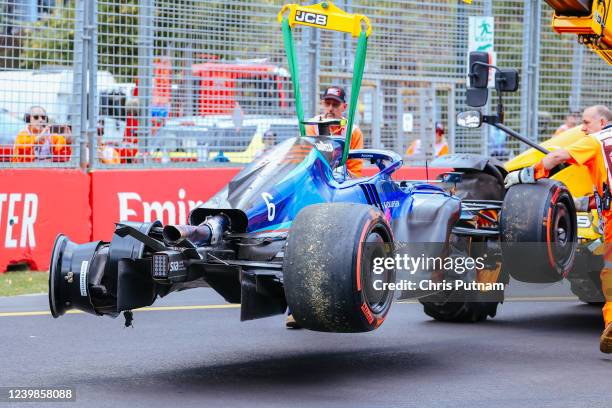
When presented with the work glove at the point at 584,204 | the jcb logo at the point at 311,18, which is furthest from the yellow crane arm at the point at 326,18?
the work glove at the point at 584,204

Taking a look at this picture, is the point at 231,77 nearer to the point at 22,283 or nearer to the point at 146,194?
the point at 146,194

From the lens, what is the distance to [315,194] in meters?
7.36

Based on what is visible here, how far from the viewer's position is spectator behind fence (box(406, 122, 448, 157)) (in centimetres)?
1625

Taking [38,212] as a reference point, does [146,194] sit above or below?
above

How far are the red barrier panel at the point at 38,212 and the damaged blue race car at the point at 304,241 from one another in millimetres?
4947

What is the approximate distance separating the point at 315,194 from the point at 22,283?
17.0 feet

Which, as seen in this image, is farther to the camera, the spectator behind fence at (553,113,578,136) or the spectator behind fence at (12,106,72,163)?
the spectator behind fence at (553,113,578,136)

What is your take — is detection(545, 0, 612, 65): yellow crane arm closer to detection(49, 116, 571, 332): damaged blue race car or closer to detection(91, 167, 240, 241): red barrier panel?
detection(49, 116, 571, 332): damaged blue race car

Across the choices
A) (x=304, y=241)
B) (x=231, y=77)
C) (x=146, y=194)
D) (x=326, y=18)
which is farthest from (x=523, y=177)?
(x=231, y=77)

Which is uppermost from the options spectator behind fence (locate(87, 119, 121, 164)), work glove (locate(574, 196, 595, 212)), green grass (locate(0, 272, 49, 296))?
spectator behind fence (locate(87, 119, 121, 164))

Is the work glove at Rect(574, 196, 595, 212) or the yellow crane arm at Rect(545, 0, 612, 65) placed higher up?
the yellow crane arm at Rect(545, 0, 612, 65)

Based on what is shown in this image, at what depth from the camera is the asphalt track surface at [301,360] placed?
662 centimetres

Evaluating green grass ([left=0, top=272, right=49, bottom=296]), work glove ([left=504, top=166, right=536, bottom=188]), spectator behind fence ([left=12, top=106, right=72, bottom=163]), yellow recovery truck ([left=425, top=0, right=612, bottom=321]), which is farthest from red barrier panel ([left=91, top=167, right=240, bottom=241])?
work glove ([left=504, top=166, right=536, bottom=188])

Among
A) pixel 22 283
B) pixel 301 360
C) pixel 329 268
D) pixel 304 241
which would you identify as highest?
pixel 304 241
